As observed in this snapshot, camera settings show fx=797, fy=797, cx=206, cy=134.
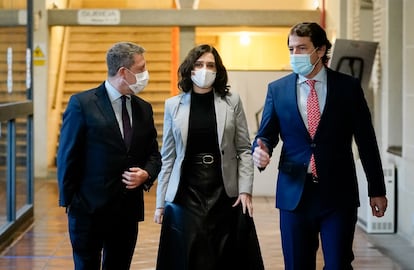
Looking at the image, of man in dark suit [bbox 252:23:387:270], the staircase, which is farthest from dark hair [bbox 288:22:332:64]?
the staircase

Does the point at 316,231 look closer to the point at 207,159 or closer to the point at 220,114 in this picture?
the point at 207,159

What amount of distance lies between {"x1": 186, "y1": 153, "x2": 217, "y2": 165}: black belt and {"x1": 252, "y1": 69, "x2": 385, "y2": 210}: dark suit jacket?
0.39m

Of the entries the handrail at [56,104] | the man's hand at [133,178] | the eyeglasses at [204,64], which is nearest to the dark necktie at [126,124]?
the man's hand at [133,178]

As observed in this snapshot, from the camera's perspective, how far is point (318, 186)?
354 centimetres

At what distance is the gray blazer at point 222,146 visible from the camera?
13.0ft

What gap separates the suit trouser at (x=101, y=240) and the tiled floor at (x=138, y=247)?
2000mm

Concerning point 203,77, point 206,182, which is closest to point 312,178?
point 206,182

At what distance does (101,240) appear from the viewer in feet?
12.5

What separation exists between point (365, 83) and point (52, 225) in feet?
10.7

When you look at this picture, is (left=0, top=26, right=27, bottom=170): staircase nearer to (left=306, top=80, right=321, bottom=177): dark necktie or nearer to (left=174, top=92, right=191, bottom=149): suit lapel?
(left=174, top=92, right=191, bottom=149): suit lapel

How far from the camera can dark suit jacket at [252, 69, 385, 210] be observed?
11.6ft

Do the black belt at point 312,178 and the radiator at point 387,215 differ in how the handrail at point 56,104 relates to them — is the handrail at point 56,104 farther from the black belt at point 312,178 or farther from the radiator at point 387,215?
the black belt at point 312,178

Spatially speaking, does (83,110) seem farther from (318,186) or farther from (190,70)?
(318,186)

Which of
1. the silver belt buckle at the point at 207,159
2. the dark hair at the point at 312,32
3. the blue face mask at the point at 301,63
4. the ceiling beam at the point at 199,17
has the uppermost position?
the ceiling beam at the point at 199,17
